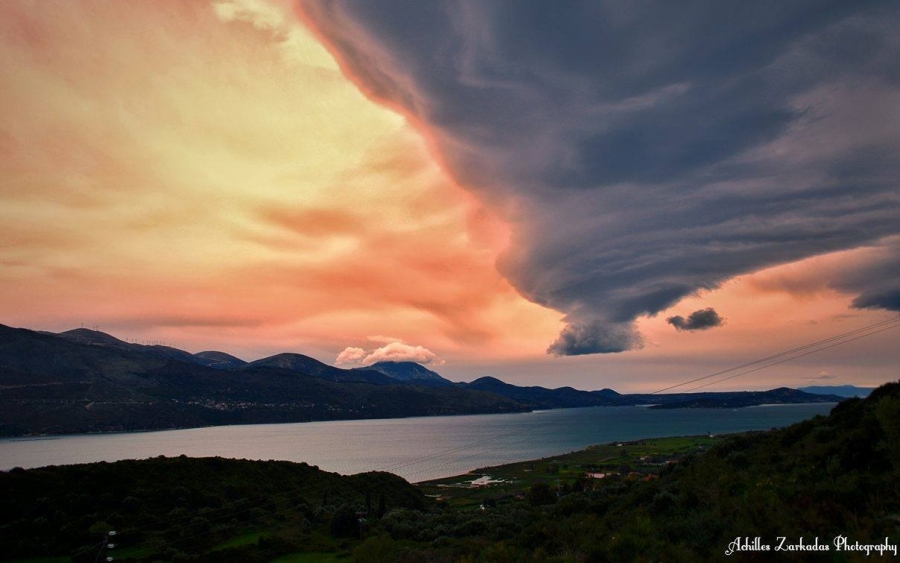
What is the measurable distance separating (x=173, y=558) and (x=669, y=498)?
1363 inches

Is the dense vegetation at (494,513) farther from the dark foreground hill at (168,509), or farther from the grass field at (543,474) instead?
the grass field at (543,474)

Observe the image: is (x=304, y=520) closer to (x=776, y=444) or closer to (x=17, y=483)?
(x=17, y=483)

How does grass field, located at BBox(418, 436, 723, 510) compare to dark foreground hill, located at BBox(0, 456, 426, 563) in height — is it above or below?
below

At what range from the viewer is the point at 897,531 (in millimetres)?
12211

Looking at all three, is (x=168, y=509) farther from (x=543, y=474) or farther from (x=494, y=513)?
(x=543, y=474)

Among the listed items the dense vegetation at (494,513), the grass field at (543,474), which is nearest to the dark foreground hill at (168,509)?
the dense vegetation at (494,513)

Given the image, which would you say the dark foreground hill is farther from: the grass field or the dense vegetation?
the grass field

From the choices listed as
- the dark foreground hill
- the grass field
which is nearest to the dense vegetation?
the dark foreground hill

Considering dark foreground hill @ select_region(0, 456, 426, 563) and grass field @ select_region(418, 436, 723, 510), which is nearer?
dark foreground hill @ select_region(0, 456, 426, 563)

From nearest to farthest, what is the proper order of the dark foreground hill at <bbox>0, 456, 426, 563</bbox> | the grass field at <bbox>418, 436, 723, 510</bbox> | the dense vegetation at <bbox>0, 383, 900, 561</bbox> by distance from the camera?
the dense vegetation at <bbox>0, 383, 900, 561</bbox> → the dark foreground hill at <bbox>0, 456, 426, 563</bbox> → the grass field at <bbox>418, 436, 723, 510</bbox>

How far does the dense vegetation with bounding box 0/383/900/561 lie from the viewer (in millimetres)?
16062

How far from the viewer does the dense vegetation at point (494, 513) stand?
16062 mm

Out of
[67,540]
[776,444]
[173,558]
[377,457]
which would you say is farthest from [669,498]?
[377,457]

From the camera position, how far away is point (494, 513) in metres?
49.1
